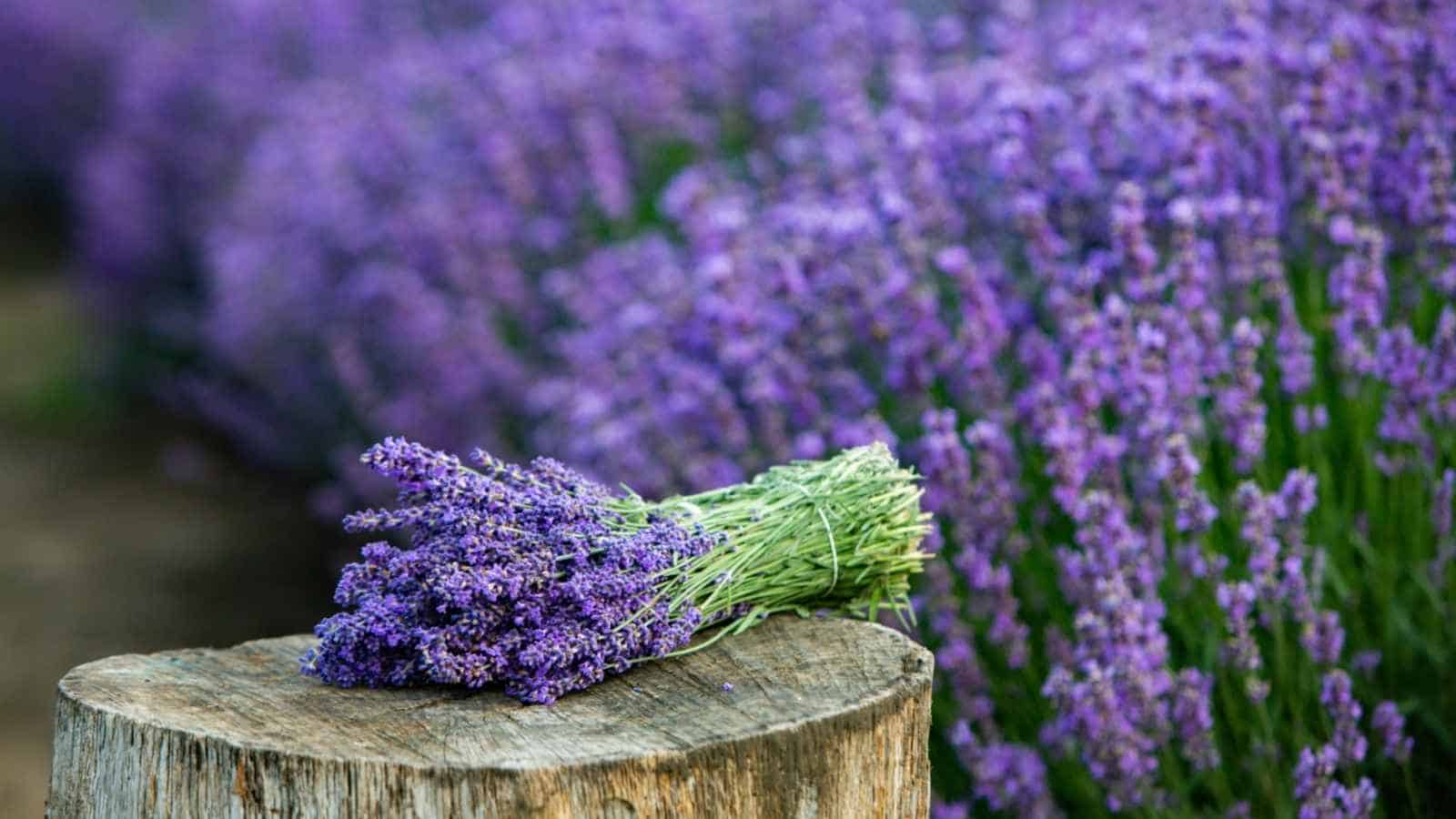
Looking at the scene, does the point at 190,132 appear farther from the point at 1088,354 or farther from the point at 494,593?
the point at 494,593

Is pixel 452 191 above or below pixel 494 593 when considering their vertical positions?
above

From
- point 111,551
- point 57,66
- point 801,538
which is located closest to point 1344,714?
point 801,538

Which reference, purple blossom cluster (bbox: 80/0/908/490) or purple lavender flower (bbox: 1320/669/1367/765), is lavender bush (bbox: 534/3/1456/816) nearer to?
purple lavender flower (bbox: 1320/669/1367/765)

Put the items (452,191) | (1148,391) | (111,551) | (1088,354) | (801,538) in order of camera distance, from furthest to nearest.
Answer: (111,551) → (452,191) → (1088,354) → (1148,391) → (801,538)

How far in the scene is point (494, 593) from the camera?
1.60 meters

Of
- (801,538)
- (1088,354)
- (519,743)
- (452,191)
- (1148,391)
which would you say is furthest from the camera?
(452,191)

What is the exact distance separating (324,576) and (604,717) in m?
3.34

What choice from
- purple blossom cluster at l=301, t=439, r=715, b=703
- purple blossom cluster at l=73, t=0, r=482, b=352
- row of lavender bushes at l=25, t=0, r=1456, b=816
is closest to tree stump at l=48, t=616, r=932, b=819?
purple blossom cluster at l=301, t=439, r=715, b=703

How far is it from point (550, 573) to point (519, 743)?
0.23 metres

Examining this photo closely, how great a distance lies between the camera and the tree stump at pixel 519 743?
1431mm

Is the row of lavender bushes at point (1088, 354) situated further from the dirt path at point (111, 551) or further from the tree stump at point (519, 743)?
the dirt path at point (111, 551)

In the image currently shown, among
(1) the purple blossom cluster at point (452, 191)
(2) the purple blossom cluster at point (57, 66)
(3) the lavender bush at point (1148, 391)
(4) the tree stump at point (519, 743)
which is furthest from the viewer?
(2) the purple blossom cluster at point (57, 66)

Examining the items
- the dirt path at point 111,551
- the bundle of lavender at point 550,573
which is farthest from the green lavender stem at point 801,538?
the dirt path at point 111,551

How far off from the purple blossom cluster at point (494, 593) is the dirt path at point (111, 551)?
2.28 m
